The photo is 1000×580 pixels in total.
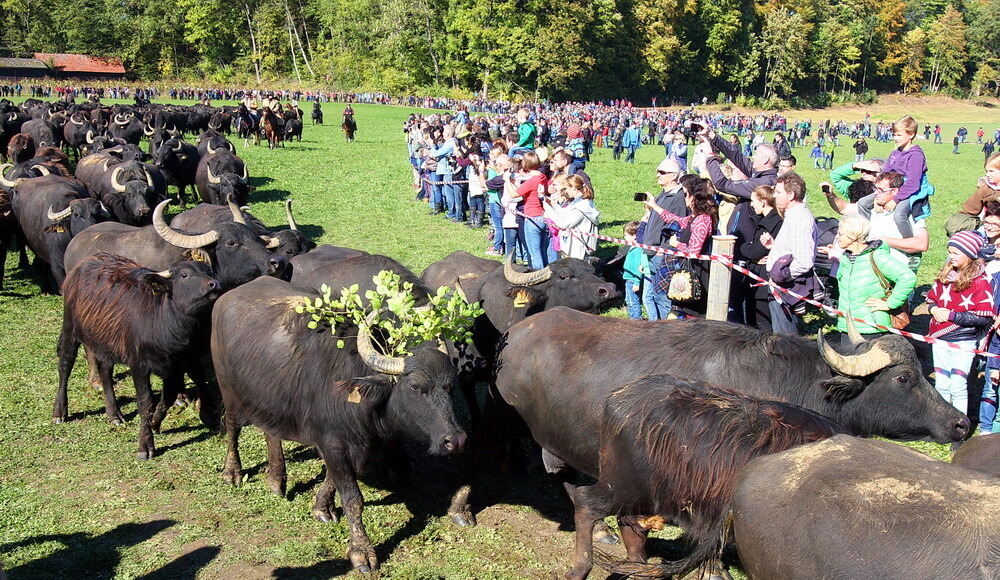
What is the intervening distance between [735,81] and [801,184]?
324 feet

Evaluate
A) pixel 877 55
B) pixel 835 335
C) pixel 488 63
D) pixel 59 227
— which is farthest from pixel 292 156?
pixel 877 55

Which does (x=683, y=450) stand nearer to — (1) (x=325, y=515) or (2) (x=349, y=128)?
(1) (x=325, y=515)

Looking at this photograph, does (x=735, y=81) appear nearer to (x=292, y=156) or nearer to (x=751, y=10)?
(x=751, y=10)

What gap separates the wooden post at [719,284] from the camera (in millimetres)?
7457

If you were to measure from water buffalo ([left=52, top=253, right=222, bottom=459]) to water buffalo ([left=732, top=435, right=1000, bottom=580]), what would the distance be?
5.65 metres

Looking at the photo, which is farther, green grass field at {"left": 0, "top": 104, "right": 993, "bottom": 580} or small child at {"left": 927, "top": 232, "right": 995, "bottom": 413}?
small child at {"left": 927, "top": 232, "right": 995, "bottom": 413}

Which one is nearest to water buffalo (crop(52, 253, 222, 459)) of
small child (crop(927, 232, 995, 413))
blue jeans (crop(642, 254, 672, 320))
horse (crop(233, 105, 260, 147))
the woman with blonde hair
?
blue jeans (crop(642, 254, 672, 320))

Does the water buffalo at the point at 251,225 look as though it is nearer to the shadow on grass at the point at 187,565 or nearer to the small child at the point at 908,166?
the shadow on grass at the point at 187,565

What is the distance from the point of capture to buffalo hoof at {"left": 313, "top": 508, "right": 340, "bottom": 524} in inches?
250

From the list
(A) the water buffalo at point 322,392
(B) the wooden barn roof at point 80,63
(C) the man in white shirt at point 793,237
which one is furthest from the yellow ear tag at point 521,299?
(B) the wooden barn roof at point 80,63

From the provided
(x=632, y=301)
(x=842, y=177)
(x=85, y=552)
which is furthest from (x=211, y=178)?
(x=85, y=552)

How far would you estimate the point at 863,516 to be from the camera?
129 inches

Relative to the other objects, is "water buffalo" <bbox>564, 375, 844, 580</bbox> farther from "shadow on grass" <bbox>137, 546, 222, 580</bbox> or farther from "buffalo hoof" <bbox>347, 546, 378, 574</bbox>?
"shadow on grass" <bbox>137, 546, 222, 580</bbox>

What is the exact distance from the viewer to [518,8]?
80.6 m
